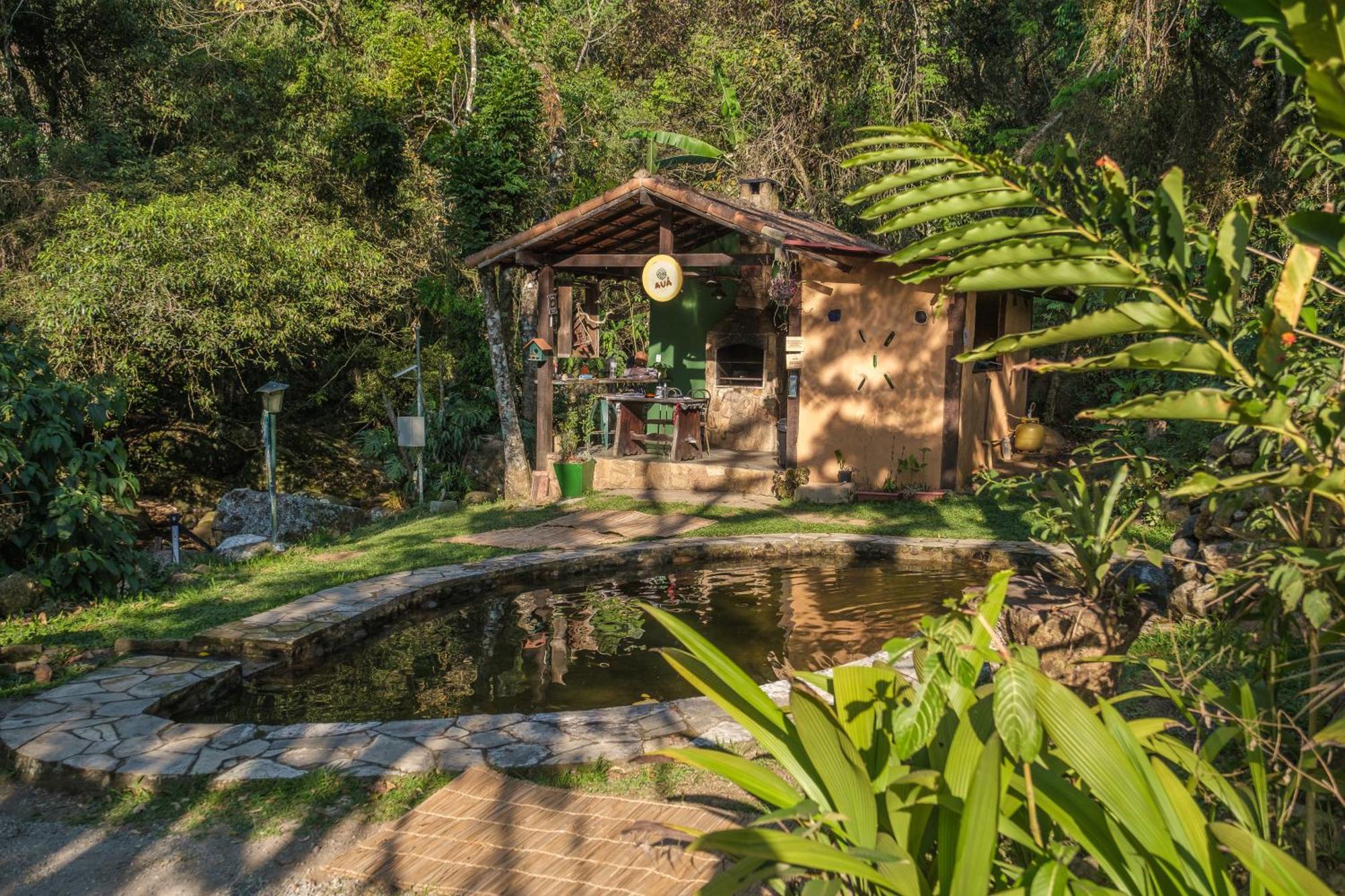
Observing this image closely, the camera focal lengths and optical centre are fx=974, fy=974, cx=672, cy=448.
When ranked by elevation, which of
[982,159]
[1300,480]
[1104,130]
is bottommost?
[1300,480]

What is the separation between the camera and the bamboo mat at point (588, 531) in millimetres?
10719

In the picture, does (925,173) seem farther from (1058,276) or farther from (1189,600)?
(1189,600)

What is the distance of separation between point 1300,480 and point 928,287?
12202 millimetres

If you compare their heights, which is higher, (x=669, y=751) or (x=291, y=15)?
(x=291, y=15)

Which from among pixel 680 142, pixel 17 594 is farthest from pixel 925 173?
pixel 680 142

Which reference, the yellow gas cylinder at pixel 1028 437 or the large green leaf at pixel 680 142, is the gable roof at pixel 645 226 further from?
the yellow gas cylinder at pixel 1028 437

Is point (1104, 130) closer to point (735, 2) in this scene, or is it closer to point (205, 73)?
point (735, 2)

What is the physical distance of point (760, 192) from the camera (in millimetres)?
16094

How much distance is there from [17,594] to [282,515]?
622 cm

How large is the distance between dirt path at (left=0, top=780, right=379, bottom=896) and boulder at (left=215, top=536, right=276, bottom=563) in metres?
6.28

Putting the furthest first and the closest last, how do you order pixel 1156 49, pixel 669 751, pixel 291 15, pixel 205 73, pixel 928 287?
1. pixel 291 15
2. pixel 205 73
3. pixel 928 287
4. pixel 1156 49
5. pixel 669 751

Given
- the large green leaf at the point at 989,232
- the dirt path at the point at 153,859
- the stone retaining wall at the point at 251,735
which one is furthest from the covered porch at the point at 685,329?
the large green leaf at the point at 989,232

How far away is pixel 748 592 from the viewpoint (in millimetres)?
9141

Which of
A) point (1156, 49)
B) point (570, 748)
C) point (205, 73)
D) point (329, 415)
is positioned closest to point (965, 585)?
point (570, 748)
